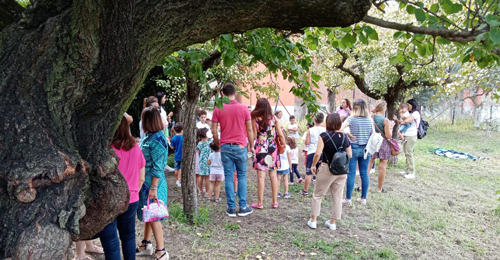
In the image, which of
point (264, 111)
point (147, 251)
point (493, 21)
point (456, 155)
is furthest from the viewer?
point (456, 155)

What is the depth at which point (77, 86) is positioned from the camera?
5.96 ft

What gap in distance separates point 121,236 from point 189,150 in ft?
6.22

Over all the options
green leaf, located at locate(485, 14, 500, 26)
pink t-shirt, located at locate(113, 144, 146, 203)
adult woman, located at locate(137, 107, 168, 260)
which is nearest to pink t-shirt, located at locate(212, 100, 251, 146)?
adult woman, located at locate(137, 107, 168, 260)

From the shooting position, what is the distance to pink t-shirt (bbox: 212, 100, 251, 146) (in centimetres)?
522

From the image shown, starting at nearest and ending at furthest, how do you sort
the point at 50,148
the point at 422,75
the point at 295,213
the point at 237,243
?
the point at 50,148
the point at 237,243
the point at 295,213
the point at 422,75

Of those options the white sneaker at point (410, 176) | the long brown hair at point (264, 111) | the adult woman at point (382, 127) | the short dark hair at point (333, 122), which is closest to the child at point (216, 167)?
the long brown hair at point (264, 111)

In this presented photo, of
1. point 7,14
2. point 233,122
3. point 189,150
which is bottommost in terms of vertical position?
point 189,150

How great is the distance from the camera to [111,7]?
1.80m

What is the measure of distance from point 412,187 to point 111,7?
818 cm

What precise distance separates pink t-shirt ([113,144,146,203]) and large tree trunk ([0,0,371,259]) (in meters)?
1.02

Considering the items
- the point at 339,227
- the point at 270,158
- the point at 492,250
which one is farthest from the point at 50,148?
the point at 492,250

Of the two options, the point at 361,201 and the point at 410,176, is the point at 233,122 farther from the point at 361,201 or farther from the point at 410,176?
the point at 410,176

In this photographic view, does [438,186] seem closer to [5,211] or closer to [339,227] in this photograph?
[339,227]

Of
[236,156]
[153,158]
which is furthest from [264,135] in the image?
[153,158]
